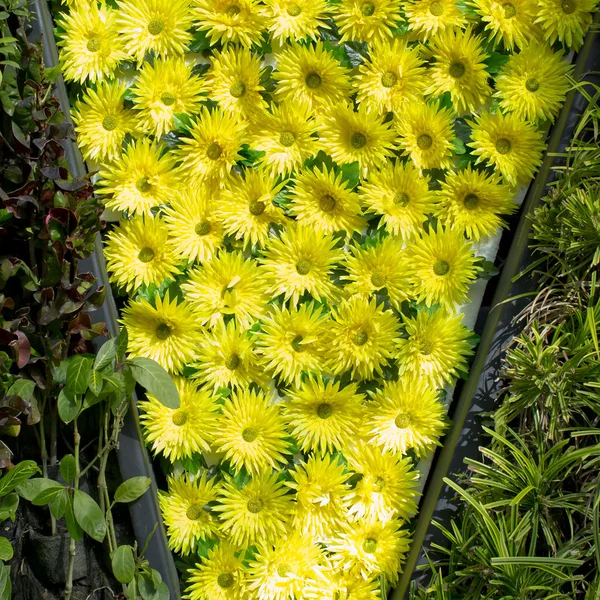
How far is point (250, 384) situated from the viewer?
1376mm

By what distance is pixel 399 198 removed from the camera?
1358mm

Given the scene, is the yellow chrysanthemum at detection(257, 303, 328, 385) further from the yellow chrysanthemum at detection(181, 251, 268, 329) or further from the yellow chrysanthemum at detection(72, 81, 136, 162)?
the yellow chrysanthemum at detection(72, 81, 136, 162)

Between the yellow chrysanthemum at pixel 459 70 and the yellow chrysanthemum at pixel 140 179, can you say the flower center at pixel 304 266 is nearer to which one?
the yellow chrysanthemum at pixel 140 179

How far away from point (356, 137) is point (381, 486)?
0.63 metres

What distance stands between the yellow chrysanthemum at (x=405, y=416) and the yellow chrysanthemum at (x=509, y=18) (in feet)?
2.08

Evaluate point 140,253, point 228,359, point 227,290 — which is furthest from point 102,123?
point 228,359

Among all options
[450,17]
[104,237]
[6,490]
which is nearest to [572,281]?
[450,17]

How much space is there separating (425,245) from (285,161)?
30cm

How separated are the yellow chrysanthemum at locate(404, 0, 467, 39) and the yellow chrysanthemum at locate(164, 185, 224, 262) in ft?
1.61

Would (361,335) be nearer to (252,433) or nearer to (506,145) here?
(252,433)

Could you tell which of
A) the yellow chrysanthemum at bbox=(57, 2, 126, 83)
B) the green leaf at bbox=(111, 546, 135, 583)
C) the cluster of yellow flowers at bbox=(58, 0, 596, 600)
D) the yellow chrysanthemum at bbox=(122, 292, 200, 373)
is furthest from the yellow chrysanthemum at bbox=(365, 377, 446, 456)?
the yellow chrysanthemum at bbox=(57, 2, 126, 83)

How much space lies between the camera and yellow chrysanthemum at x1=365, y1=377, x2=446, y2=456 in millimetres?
1328

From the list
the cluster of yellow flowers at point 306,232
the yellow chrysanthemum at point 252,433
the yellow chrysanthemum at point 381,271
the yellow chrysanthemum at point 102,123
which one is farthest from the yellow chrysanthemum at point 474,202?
the yellow chrysanthemum at point 102,123

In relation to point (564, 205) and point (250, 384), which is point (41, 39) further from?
point (564, 205)
